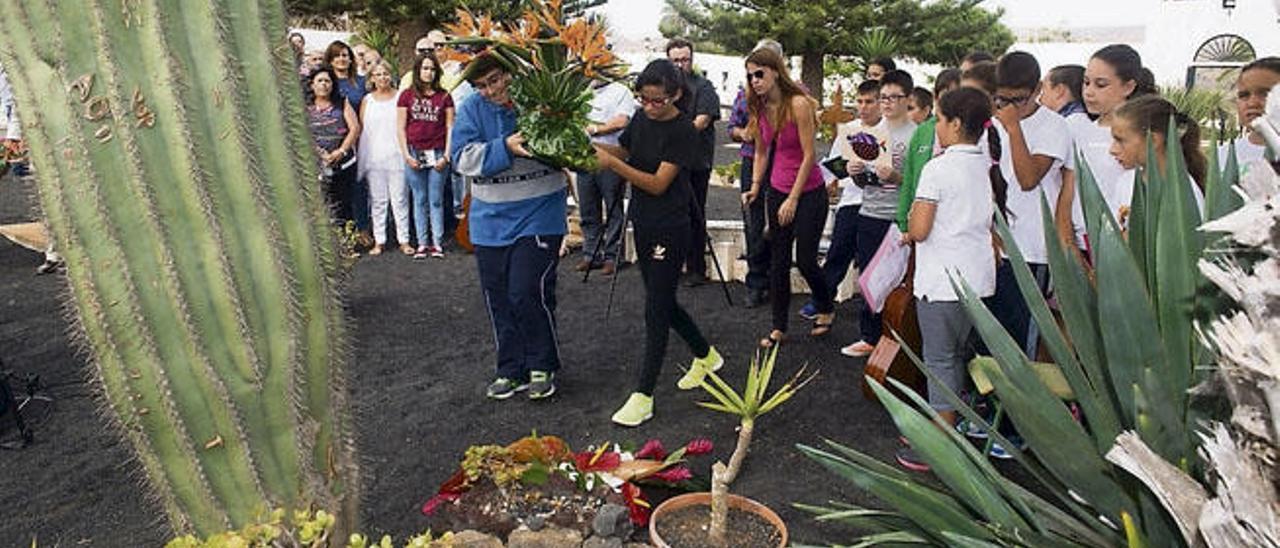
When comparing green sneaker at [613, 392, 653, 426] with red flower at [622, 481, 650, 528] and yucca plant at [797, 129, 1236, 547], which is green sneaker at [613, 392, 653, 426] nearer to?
red flower at [622, 481, 650, 528]

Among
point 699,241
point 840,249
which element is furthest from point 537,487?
point 699,241

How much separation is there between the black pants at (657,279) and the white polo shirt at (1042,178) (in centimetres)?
142

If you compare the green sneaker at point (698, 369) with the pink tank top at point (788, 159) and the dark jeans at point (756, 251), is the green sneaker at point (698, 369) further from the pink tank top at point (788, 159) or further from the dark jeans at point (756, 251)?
the dark jeans at point (756, 251)

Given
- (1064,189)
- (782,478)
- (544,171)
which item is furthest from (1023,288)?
(544,171)

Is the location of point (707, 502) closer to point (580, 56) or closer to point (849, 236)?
point (580, 56)

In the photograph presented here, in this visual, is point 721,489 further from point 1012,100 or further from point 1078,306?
point 1012,100

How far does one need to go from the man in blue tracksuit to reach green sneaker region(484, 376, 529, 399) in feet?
0.96

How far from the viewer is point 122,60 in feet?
5.78

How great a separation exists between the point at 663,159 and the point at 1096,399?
3.05 m

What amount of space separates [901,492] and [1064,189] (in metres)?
3.06

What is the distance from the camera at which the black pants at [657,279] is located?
4.67 m

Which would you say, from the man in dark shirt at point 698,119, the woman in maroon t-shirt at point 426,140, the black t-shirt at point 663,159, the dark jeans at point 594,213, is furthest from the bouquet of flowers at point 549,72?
the woman in maroon t-shirt at point 426,140

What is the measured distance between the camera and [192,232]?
1.83 metres

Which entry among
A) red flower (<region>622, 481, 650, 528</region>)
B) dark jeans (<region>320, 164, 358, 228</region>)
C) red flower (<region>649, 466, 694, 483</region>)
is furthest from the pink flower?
dark jeans (<region>320, 164, 358, 228</region>)
